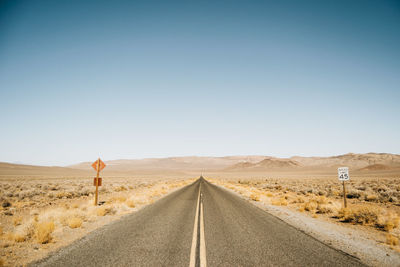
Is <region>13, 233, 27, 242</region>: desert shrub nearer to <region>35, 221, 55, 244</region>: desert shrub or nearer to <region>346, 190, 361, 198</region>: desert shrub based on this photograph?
<region>35, 221, 55, 244</region>: desert shrub

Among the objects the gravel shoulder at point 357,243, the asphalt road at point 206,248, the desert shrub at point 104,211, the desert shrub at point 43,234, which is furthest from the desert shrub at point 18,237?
the gravel shoulder at point 357,243

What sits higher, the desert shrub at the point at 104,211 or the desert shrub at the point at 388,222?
the desert shrub at the point at 388,222

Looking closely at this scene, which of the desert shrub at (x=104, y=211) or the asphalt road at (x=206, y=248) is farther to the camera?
the desert shrub at (x=104, y=211)

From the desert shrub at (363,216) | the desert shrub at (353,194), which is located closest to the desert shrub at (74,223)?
the desert shrub at (363,216)

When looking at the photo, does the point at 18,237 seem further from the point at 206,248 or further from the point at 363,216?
the point at 363,216

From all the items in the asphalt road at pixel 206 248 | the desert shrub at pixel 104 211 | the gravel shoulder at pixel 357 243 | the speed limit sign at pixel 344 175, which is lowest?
the desert shrub at pixel 104 211

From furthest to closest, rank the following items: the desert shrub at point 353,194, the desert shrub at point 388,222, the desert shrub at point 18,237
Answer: the desert shrub at point 353,194 < the desert shrub at point 388,222 < the desert shrub at point 18,237

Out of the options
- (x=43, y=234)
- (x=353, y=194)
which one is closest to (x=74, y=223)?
(x=43, y=234)

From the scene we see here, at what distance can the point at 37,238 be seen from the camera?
6.20 metres

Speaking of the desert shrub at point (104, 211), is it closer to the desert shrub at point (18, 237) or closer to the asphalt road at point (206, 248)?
the asphalt road at point (206, 248)

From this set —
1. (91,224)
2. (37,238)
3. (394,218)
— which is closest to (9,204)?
(91,224)

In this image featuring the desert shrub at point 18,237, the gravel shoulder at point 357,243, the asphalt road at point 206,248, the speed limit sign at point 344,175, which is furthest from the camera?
the speed limit sign at point 344,175

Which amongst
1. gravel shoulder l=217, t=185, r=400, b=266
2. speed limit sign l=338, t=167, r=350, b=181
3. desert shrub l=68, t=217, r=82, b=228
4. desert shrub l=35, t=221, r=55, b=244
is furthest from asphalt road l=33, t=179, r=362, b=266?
speed limit sign l=338, t=167, r=350, b=181

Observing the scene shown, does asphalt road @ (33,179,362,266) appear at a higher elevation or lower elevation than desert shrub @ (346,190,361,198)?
higher
